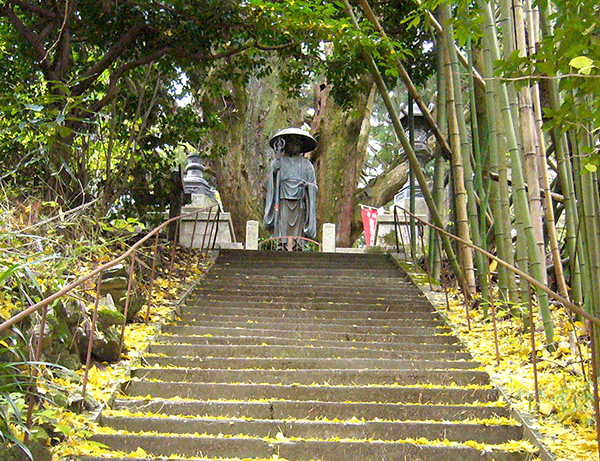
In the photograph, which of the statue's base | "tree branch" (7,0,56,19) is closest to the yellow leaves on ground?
the statue's base

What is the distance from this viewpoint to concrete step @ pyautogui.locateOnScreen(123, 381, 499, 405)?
4746 millimetres

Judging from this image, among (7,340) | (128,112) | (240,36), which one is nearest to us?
(7,340)

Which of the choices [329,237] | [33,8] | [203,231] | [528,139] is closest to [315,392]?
[528,139]

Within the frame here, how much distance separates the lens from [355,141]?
47.8ft

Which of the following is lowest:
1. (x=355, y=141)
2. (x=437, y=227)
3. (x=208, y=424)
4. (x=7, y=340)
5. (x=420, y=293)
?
(x=208, y=424)

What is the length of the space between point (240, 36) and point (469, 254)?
158 inches

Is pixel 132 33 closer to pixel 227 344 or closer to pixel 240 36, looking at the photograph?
pixel 240 36

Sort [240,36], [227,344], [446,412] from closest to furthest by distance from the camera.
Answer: [446,412], [227,344], [240,36]

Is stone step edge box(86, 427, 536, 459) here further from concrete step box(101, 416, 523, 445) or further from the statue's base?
the statue's base

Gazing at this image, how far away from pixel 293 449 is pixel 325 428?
1.10 ft

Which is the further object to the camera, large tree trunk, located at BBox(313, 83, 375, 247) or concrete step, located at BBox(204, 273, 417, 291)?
large tree trunk, located at BBox(313, 83, 375, 247)

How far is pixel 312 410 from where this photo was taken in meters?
4.50

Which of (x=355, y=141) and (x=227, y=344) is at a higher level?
(x=355, y=141)

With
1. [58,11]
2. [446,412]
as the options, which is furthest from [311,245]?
[446,412]
